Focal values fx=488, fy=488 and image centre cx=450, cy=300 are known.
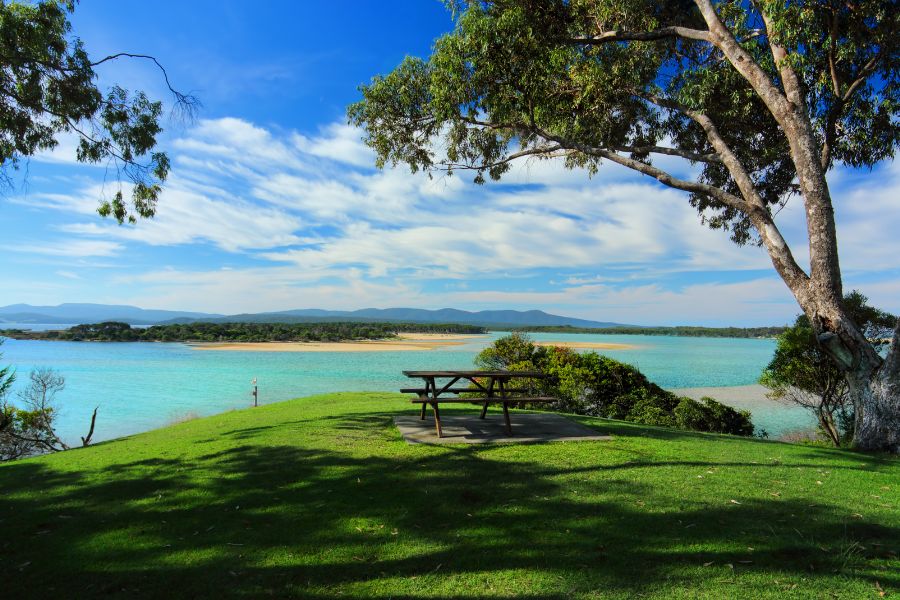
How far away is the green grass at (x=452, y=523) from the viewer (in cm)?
315

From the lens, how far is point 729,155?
9086mm

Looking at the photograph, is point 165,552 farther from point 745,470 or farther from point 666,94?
point 666,94

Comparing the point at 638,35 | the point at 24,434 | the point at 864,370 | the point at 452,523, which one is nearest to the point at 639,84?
the point at 638,35

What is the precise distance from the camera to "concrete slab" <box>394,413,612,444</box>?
7.09 metres

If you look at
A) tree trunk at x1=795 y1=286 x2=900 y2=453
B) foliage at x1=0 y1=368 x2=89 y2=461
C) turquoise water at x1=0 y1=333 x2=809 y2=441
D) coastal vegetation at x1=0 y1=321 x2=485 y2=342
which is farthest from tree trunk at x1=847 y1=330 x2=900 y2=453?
coastal vegetation at x1=0 y1=321 x2=485 y2=342

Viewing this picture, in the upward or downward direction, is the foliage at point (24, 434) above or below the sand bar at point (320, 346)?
above

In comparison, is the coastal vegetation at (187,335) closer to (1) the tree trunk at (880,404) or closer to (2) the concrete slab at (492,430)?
(2) the concrete slab at (492,430)

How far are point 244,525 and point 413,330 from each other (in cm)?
11347

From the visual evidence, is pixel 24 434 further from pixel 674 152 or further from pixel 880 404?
A: pixel 880 404

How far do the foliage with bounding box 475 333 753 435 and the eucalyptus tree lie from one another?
5.03 meters

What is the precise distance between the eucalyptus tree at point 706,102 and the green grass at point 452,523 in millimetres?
3060

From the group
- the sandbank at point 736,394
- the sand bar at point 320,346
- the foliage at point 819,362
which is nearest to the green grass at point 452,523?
the foliage at point 819,362

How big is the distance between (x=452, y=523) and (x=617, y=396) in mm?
11753

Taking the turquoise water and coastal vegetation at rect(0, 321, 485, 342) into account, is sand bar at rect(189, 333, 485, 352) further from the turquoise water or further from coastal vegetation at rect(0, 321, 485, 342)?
the turquoise water
